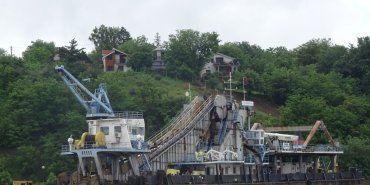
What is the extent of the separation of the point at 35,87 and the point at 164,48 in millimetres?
47398

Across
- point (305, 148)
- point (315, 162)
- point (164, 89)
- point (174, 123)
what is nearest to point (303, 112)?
point (164, 89)

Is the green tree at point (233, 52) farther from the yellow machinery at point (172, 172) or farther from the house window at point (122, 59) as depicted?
the yellow machinery at point (172, 172)

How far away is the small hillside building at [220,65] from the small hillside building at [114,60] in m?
14.9

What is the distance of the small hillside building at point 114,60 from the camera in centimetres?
12838

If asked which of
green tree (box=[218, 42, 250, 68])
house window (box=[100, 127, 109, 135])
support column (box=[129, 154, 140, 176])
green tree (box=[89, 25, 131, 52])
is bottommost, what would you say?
support column (box=[129, 154, 140, 176])

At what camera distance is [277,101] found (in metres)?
119

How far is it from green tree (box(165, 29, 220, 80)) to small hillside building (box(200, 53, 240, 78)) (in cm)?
136

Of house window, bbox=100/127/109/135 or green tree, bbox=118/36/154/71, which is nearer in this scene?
house window, bbox=100/127/109/135

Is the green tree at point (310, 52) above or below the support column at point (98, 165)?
above

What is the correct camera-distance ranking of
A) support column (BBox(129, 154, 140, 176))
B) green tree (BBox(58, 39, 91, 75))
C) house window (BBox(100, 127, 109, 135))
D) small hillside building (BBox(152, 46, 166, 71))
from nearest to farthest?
support column (BBox(129, 154, 140, 176)) < house window (BBox(100, 127, 109, 135)) < green tree (BBox(58, 39, 91, 75)) < small hillside building (BBox(152, 46, 166, 71))

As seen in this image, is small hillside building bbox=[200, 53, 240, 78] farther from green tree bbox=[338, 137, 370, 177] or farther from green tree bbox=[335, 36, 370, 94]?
green tree bbox=[338, 137, 370, 177]

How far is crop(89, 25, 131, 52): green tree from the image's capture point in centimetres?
15375

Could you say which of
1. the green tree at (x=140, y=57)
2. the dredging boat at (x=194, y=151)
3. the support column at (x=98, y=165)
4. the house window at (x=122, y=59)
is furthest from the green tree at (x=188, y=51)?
the support column at (x=98, y=165)

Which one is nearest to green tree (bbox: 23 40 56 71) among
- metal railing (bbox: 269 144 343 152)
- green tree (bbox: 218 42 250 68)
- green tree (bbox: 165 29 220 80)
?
green tree (bbox: 165 29 220 80)
